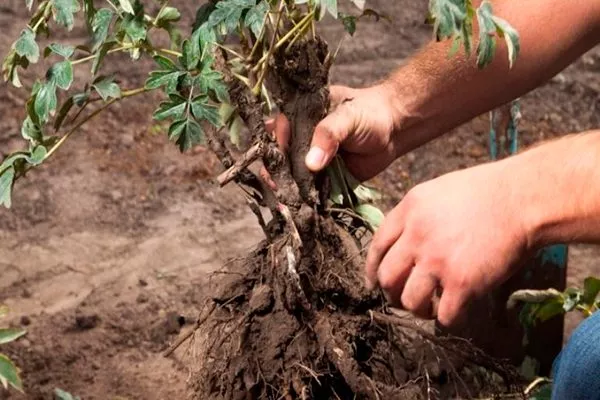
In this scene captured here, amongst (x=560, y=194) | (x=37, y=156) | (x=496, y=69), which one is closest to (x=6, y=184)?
(x=37, y=156)

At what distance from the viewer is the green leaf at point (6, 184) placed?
4.98 feet

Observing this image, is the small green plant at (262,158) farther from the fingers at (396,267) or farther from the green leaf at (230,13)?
the fingers at (396,267)

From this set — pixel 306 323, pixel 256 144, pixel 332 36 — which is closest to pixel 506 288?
pixel 306 323

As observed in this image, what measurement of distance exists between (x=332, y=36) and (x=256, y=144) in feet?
7.76

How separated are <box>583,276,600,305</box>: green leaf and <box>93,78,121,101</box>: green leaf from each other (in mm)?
939

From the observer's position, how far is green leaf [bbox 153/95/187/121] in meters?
1.47

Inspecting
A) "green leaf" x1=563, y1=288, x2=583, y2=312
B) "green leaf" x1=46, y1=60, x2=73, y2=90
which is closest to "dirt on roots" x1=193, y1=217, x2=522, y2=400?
"green leaf" x1=563, y1=288, x2=583, y2=312

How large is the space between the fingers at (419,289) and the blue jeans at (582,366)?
9.1 inches

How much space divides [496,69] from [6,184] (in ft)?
3.21

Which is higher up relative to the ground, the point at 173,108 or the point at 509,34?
the point at 509,34

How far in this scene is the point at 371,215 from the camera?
1760 mm

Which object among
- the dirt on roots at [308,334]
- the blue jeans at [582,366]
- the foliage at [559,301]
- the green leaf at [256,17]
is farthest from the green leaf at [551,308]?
the green leaf at [256,17]

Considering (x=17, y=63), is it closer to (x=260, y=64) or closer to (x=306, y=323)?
(x=260, y=64)

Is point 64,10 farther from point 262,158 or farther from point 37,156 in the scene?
point 262,158
